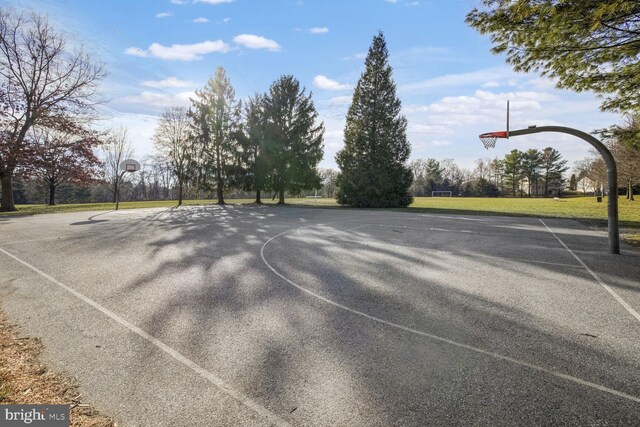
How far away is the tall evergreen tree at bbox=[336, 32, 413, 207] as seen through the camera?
31.2 metres

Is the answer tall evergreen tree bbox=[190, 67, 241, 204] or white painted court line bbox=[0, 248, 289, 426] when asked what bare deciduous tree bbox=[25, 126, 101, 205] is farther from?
white painted court line bbox=[0, 248, 289, 426]

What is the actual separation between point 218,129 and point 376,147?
17.6 meters

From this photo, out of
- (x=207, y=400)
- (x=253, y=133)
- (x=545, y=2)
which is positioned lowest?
(x=207, y=400)

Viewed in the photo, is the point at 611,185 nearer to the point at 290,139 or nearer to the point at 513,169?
the point at 290,139

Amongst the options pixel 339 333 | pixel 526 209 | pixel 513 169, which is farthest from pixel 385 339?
pixel 513 169

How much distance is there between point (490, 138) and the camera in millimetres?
12898

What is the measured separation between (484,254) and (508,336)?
18.8 ft

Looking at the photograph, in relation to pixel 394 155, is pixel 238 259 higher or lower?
lower

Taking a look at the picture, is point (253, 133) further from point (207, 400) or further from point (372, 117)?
point (207, 400)

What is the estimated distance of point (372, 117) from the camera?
31969 mm

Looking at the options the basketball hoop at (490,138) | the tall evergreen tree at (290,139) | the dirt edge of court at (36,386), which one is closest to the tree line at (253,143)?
the tall evergreen tree at (290,139)

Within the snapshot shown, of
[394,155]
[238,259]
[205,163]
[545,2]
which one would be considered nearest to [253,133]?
[205,163]

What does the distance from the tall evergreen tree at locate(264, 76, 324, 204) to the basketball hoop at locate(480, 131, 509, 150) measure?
73.7 feet

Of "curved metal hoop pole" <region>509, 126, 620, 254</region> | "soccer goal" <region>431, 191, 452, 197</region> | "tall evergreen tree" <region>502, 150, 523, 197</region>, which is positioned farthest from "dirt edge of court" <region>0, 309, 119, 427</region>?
"tall evergreen tree" <region>502, 150, 523, 197</region>
